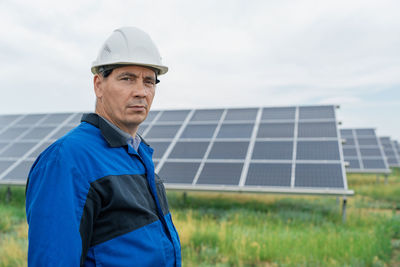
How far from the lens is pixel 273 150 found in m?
9.43

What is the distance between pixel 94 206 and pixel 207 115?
1070cm

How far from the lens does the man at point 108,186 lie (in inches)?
53.5

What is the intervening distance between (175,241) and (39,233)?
752 millimetres

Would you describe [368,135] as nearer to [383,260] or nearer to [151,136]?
[151,136]

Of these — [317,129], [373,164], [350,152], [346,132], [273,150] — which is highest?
[346,132]

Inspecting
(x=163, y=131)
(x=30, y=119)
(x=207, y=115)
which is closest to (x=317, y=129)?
(x=207, y=115)

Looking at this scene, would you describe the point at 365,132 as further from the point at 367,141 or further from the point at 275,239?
the point at 275,239

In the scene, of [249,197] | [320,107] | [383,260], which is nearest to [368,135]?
[320,107]

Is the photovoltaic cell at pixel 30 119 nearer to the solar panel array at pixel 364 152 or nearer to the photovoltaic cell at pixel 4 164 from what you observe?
the photovoltaic cell at pixel 4 164

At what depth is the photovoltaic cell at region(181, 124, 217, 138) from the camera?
1072cm

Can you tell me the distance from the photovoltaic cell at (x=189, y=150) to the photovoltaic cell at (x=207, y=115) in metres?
1.81

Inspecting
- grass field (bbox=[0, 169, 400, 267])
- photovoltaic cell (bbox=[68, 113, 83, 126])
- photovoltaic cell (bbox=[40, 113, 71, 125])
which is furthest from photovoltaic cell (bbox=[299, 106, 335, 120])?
photovoltaic cell (bbox=[40, 113, 71, 125])

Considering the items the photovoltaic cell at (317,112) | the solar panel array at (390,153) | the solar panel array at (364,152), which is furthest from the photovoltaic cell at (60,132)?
the solar panel array at (390,153)

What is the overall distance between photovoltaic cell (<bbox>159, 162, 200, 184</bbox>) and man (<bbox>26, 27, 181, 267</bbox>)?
21.8ft
